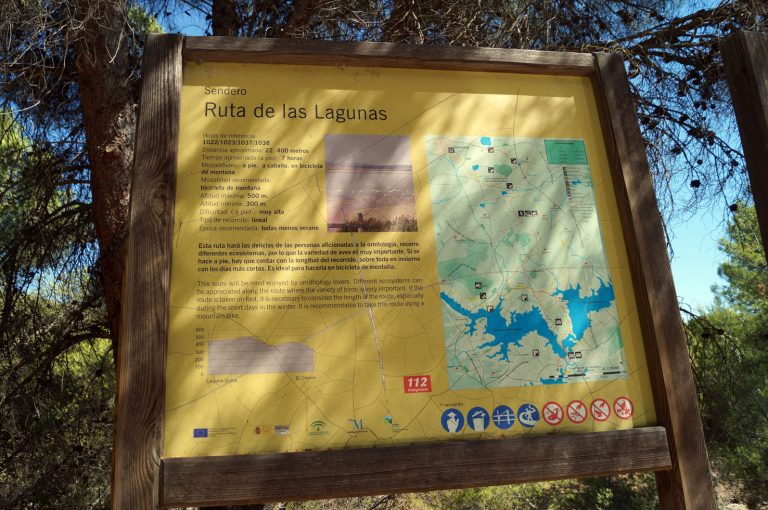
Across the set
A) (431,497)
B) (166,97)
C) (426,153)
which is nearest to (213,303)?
(166,97)

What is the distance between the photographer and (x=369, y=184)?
1714mm

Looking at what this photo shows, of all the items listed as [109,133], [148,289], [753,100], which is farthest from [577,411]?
[109,133]

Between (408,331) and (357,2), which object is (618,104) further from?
(357,2)

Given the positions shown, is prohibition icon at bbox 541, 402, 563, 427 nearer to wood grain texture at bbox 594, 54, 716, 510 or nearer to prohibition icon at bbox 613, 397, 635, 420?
prohibition icon at bbox 613, 397, 635, 420

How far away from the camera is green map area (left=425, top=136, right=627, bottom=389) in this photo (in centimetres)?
164

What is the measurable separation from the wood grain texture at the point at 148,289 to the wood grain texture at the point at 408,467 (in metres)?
0.08

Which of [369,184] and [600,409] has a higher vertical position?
[369,184]

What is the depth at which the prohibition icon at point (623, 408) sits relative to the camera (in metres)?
1.65

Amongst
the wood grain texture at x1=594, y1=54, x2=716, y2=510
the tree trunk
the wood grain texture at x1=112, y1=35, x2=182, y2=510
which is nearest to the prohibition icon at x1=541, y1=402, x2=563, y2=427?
the wood grain texture at x1=594, y1=54, x2=716, y2=510

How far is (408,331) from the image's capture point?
1.60 m

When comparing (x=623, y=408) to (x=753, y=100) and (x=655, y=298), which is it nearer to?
(x=655, y=298)

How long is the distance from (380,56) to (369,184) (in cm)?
43

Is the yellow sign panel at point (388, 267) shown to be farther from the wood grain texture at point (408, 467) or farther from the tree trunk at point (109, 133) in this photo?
the tree trunk at point (109, 133)

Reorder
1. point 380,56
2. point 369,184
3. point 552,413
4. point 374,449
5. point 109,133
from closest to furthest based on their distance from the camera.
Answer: point 374,449 → point 552,413 → point 369,184 → point 380,56 → point 109,133
